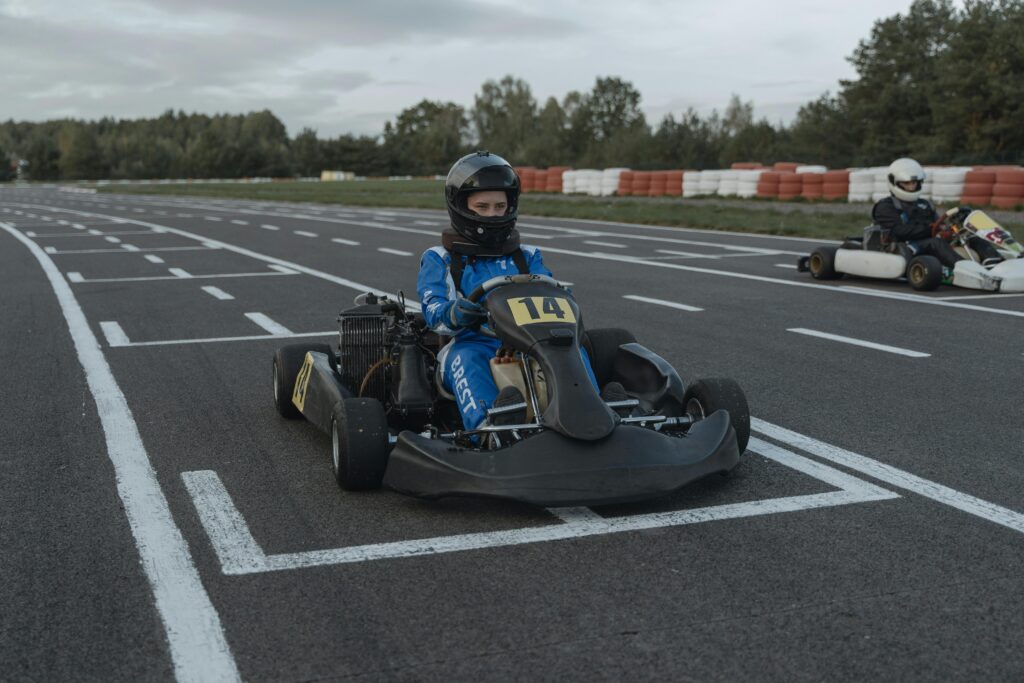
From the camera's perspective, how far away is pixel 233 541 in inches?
166

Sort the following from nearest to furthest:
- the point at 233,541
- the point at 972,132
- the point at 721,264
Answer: the point at 233,541
the point at 721,264
the point at 972,132

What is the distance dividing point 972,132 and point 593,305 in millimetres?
42347

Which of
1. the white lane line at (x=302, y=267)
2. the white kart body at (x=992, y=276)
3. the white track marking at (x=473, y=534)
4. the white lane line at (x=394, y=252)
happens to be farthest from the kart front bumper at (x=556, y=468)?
the white lane line at (x=394, y=252)

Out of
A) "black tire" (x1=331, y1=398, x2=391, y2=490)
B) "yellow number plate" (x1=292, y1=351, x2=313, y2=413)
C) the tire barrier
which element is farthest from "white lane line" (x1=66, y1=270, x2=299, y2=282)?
"black tire" (x1=331, y1=398, x2=391, y2=490)

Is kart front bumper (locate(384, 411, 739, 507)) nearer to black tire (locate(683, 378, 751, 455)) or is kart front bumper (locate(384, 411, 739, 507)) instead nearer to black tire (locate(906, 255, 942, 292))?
black tire (locate(683, 378, 751, 455))

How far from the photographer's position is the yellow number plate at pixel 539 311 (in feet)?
15.7

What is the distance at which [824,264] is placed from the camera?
13891 mm

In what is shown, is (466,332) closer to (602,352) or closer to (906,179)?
Answer: (602,352)

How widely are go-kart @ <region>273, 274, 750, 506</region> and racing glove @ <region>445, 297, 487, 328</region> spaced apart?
64 millimetres

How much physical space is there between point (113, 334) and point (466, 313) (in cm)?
570

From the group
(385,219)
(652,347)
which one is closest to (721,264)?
(652,347)

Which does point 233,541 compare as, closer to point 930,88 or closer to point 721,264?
point 721,264

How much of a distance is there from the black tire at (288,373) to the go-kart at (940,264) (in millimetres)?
8370

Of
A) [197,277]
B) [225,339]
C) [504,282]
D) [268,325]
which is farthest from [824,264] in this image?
[504,282]
